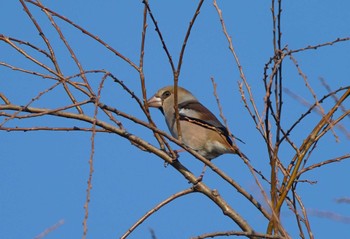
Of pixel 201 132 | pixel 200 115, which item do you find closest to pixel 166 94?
pixel 200 115

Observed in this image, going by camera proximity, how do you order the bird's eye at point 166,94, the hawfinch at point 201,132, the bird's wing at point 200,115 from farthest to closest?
1. the bird's eye at point 166,94
2. the hawfinch at point 201,132
3. the bird's wing at point 200,115

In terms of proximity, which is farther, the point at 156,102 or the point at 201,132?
the point at 156,102

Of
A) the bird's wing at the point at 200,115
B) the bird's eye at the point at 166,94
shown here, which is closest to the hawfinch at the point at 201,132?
the bird's wing at the point at 200,115

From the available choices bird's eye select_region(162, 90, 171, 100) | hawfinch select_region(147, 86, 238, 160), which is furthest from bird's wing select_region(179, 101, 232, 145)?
bird's eye select_region(162, 90, 171, 100)

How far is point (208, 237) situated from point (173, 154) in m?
1.18

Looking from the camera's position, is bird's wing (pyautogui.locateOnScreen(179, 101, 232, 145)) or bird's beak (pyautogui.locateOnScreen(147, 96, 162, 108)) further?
bird's beak (pyautogui.locateOnScreen(147, 96, 162, 108))

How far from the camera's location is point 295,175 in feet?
11.9

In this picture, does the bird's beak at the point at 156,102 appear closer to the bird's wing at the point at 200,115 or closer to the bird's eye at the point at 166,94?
the bird's eye at the point at 166,94

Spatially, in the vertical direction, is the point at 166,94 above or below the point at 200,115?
above

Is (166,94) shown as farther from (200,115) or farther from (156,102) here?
(200,115)

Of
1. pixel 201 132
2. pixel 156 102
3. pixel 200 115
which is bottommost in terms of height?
pixel 201 132

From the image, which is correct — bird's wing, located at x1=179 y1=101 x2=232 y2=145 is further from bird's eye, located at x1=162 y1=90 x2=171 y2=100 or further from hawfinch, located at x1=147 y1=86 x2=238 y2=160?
bird's eye, located at x1=162 y1=90 x2=171 y2=100

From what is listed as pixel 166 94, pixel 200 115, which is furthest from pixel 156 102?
pixel 200 115

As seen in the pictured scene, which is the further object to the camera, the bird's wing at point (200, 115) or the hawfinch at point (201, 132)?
the hawfinch at point (201, 132)
